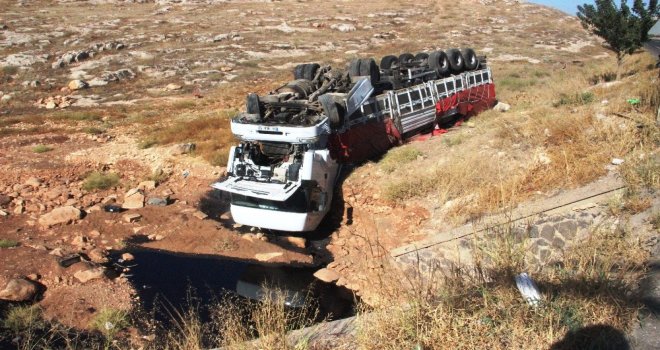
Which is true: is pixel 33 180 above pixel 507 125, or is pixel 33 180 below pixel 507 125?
below

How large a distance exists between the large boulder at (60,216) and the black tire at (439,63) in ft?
36.5

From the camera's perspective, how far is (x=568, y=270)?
533 centimetres

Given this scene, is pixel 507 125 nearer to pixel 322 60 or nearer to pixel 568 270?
pixel 568 270

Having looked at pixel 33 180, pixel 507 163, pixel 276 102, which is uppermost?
pixel 276 102

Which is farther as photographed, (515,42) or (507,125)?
(515,42)

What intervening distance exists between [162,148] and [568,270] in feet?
44.4

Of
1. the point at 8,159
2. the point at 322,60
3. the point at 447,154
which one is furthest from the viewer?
Result: the point at 322,60

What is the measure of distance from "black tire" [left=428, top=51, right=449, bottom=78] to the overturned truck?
3 cm

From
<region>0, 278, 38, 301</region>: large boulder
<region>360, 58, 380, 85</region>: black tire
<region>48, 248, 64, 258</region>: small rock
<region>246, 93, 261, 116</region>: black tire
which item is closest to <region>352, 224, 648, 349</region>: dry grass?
<region>0, 278, 38, 301</region>: large boulder

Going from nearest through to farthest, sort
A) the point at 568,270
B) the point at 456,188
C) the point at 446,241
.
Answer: the point at 568,270 < the point at 446,241 < the point at 456,188

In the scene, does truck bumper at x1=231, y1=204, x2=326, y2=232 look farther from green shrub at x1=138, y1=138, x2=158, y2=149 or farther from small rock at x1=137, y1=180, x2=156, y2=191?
green shrub at x1=138, y1=138, x2=158, y2=149

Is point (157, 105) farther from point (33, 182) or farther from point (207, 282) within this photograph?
point (207, 282)

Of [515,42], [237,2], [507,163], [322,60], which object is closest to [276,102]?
[507,163]

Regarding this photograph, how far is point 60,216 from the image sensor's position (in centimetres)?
1177
